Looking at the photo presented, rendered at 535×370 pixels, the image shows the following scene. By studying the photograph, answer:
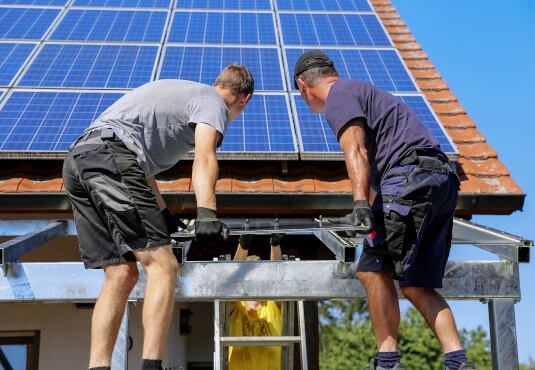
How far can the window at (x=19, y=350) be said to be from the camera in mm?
7289

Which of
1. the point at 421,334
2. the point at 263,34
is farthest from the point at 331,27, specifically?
the point at 421,334

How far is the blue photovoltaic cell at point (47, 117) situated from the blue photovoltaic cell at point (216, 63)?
806 mm

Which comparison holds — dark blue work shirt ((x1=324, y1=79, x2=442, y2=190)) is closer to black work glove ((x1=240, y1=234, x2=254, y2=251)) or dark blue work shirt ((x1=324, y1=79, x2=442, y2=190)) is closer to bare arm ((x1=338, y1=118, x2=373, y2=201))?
bare arm ((x1=338, y1=118, x2=373, y2=201))

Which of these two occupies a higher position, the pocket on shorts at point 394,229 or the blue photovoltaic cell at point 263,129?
the blue photovoltaic cell at point 263,129

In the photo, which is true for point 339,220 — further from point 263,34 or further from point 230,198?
point 263,34

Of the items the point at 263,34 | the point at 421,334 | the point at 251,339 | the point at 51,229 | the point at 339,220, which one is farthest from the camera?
the point at 421,334

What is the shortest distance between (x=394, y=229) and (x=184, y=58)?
14.1ft

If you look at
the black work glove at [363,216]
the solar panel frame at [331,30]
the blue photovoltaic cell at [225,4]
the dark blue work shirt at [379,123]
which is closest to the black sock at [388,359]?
the black work glove at [363,216]

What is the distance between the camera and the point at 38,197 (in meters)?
5.84

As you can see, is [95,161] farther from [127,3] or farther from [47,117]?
[127,3]

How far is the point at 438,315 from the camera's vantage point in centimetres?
387

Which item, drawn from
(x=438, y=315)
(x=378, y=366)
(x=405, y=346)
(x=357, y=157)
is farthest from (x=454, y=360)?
(x=405, y=346)

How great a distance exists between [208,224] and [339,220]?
0.74 metres

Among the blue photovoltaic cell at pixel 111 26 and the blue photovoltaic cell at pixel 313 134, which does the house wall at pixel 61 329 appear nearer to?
the blue photovoltaic cell at pixel 313 134
